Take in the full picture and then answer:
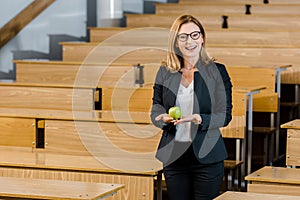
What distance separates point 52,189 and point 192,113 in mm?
392

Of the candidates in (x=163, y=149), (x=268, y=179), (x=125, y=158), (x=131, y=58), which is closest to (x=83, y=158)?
(x=125, y=158)

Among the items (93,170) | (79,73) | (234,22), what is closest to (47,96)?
(79,73)

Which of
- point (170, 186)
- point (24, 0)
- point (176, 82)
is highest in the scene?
point (24, 0)

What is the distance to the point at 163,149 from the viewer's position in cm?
183

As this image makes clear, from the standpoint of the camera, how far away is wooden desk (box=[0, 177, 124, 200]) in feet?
5.14

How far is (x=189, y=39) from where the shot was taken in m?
1.79

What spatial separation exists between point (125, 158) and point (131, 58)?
1.22m

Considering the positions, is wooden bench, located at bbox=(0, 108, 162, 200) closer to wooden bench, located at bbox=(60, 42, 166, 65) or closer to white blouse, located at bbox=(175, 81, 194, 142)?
white blouse, located at bbox=(175, 81, 194, 142)

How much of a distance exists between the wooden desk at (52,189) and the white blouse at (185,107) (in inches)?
9.1

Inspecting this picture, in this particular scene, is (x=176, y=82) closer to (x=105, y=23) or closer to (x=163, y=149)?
(x=163, y=149)

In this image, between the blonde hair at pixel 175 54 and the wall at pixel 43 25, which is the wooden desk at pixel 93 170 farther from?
the wall at pixel 43 25

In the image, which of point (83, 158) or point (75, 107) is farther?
point (75, 107)

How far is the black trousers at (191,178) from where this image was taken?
1801mm

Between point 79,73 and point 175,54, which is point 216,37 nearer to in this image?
point 79,73
